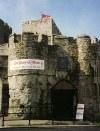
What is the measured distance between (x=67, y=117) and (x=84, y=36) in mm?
5670

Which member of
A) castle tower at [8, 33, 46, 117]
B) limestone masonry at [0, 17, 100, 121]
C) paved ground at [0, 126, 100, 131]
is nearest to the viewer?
paved ground at [0, 126, 100, 131]

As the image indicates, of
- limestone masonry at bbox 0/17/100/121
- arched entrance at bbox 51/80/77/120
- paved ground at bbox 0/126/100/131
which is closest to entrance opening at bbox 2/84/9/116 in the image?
limestone masonry at bbox 0/17/100/121

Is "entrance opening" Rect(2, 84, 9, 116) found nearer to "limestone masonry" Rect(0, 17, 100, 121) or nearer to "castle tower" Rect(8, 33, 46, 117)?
"limestone masonry" Rect(0, 17, 100, 121)

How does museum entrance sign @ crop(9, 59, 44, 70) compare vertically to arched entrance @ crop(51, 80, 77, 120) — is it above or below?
above

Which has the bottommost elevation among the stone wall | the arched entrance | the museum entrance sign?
the arched entrance

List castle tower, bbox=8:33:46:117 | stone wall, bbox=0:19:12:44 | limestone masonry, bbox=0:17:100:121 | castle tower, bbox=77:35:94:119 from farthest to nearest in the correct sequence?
stone wall, bbox=0:19:12:44 < castle tower, bbox=77:35:94:119 < limestone masonry, bbox=0:17:100:121 < castle tower, bbox=8:33:46:117

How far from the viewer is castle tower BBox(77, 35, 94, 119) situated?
34.5 m

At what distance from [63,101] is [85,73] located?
98.9 inches

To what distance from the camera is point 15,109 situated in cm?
3338

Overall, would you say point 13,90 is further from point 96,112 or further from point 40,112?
point 96,112

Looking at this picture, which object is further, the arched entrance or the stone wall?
the stone wall

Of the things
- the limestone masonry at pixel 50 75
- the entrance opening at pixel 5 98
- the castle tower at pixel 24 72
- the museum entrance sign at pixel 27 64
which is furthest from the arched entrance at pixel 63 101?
the entrance opening at pixel 5 98

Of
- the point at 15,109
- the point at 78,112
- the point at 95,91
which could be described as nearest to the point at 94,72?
the point at 95,91

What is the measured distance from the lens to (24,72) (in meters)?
33.4
